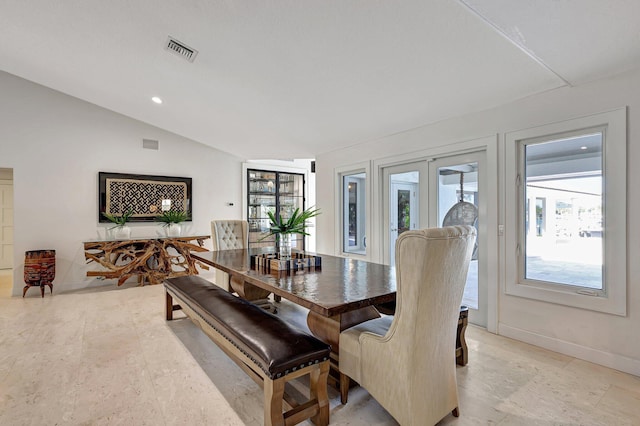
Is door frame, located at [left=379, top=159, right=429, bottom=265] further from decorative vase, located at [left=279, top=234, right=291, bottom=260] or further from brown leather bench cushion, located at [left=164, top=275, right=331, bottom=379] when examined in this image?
brown leather bench cushion, located at [left=164, top=275, right=331, bottom=379]

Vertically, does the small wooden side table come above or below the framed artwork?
below

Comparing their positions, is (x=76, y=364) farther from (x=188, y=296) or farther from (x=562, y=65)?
(x=562, y=65)

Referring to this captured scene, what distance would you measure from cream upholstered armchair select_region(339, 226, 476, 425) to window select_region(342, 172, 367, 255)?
3064 millimetres

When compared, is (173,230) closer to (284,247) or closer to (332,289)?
(284,247)

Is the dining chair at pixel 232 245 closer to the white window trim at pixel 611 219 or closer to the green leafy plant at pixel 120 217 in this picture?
the green leafy plant at pixel 120 217

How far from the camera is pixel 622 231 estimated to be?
2.35 m

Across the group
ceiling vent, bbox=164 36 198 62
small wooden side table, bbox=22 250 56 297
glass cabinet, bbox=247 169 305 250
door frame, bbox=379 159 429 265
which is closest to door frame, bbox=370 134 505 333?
door frame, bbox=379 159 429 265

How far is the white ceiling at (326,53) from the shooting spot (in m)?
2.07

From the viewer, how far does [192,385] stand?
84.7 inches

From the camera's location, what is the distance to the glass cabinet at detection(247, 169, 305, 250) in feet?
22.3

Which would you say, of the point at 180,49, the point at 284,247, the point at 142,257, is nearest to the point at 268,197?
the point at 142,257

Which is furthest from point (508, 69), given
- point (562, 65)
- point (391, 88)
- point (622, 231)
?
point (622, 231)

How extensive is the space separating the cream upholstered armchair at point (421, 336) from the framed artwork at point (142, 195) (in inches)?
196

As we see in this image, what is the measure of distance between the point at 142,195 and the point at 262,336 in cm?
472
